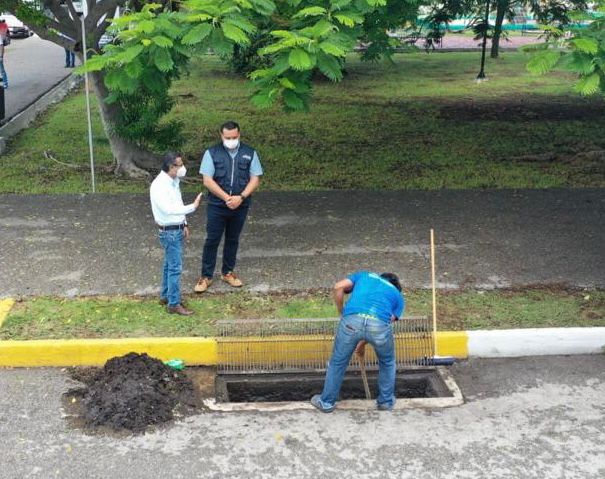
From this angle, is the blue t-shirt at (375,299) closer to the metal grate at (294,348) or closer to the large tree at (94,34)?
the metal grate at (294,348)

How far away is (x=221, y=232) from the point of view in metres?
7.78

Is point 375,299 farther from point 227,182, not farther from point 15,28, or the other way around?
point 15,28

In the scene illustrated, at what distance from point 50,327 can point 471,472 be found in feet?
12.9

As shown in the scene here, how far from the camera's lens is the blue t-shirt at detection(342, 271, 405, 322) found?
558cm

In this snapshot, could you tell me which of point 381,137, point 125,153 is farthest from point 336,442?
point 381,137

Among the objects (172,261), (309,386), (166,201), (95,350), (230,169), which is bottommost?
(309,386)

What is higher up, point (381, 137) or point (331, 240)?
point (381, 137)

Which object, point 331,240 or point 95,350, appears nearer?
point 95,350

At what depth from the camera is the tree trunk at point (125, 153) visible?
12.4m

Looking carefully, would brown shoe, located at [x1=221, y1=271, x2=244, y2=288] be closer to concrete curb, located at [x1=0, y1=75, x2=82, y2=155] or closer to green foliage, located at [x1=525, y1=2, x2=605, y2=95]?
green foliage, located at [x1=525, y1=2, x2=605, y2=95]

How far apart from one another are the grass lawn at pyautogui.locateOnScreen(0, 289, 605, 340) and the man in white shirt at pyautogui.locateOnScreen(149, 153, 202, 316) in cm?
26

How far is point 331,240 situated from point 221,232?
2.01 meters

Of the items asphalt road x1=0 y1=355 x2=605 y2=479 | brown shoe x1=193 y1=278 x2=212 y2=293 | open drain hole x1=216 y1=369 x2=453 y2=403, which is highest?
brown shoe x1=193 y1=278 x2=212 y2=293

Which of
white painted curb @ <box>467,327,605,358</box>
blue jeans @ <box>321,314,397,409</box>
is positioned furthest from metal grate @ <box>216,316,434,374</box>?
blue jeans @ <box>321,314,397,409</box>
